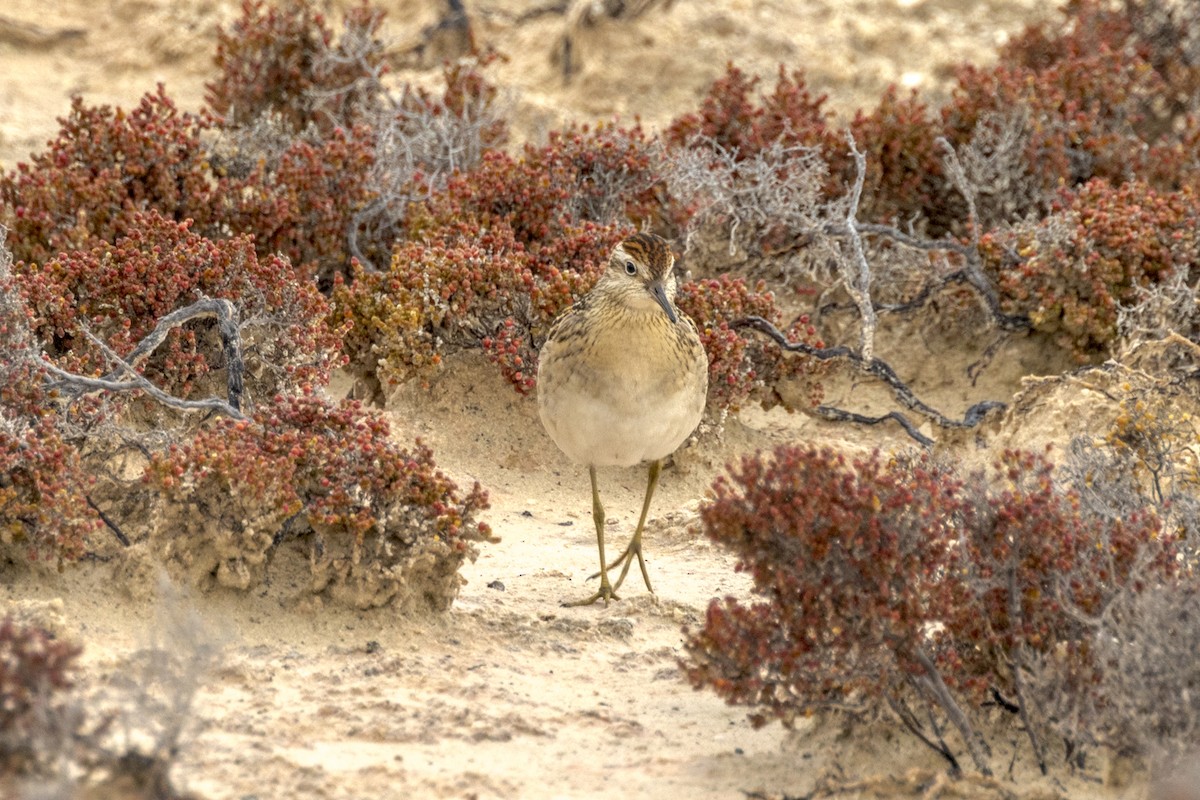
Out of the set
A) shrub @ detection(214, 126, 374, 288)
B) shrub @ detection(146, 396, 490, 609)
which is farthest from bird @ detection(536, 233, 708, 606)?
shrub @ detection(214, 126, 374, 288)

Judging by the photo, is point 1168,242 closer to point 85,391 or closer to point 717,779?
point 717,779

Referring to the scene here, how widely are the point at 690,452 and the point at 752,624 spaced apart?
2.96 metres

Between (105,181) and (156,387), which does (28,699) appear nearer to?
(156,387)

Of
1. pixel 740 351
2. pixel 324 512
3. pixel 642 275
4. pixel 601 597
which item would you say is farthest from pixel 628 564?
pixel 740 351

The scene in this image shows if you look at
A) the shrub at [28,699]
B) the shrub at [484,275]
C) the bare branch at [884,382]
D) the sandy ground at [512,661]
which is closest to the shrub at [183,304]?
the shrub at [484,275]

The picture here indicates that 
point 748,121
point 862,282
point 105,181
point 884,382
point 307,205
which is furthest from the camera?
point 748,121

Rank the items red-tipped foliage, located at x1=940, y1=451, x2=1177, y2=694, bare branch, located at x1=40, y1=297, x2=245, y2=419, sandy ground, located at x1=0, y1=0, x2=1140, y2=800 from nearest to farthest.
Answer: sandy ground, located at x1=0, y1=0, x2=1140, y2=800 < red-tipped foliage, located at x1=940, y1=451, x2=1177, y2=694 < bare branch, located at x1=40, y1=297, x2=245, y2=419

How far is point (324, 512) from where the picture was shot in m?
5.01

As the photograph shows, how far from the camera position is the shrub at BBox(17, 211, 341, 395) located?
623 cm

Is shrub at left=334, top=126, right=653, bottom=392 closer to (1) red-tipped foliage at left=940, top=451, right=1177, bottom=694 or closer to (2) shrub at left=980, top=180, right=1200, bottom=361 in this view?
(2) shrub at left=980, top=180, right=1200, bottom=361

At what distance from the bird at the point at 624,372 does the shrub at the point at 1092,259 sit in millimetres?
2769

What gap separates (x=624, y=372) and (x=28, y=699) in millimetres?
2569

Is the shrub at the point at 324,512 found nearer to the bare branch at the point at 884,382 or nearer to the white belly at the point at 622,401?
the white belly at the point at 622,401

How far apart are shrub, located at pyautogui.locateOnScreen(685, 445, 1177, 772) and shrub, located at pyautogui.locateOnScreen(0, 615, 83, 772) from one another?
5.61ft
